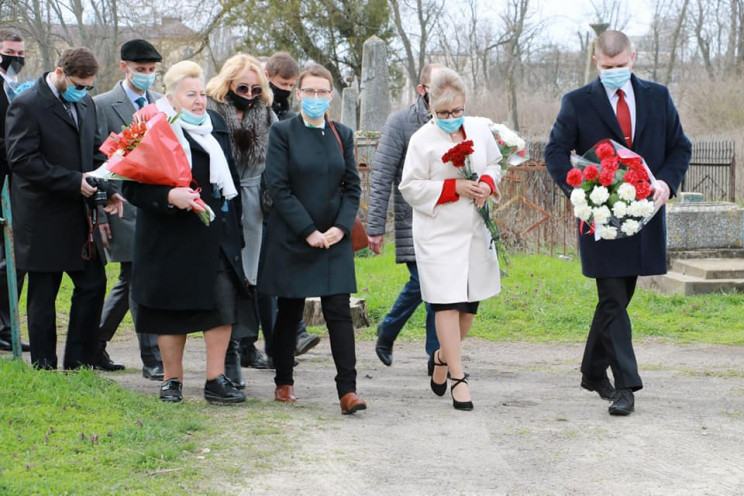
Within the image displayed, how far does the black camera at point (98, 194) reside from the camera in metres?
6.23

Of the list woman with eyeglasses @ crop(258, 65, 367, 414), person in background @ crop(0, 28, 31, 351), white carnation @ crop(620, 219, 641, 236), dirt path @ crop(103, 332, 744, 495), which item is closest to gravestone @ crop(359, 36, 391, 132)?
person in background @ crop(0, 28, 31, 351)

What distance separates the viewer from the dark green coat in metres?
5.54

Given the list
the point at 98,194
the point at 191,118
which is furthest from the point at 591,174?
the point at 98,194

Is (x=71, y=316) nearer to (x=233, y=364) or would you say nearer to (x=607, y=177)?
(x=233, y=364)

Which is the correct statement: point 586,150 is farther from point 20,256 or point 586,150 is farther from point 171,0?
point 171,0

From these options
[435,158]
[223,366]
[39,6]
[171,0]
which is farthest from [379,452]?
[171,0]

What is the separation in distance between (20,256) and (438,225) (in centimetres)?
260

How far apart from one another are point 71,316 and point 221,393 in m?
1.40

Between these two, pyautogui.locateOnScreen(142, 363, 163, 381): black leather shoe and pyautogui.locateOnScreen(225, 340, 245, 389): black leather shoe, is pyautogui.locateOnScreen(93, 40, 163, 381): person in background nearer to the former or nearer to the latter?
pyautogui.locateOnScreen(142, 363, 163, 381): black leather shoe

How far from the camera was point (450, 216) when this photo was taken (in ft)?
18.7

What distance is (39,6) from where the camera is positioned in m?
25.9

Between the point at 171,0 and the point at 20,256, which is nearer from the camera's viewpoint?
the point at 20,256

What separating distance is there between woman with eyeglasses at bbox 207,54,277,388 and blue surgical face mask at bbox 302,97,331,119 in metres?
0.82

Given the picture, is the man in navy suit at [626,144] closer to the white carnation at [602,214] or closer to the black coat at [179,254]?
the white carnation at [602,214]
